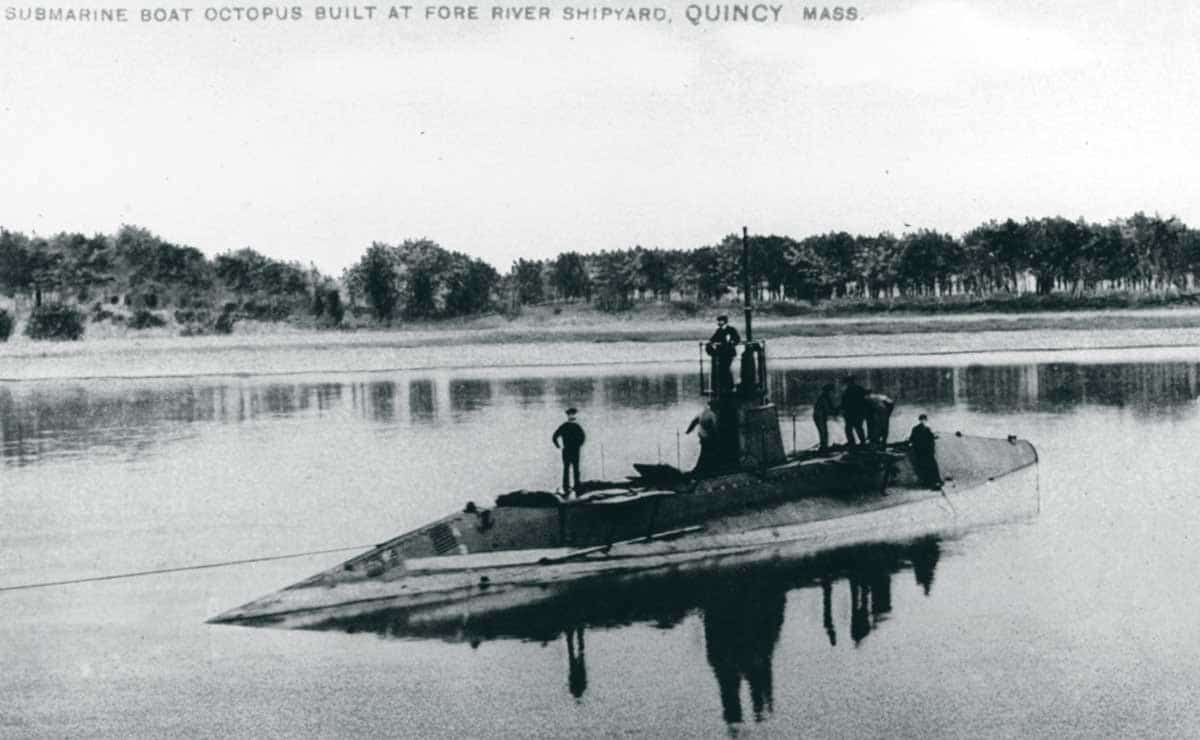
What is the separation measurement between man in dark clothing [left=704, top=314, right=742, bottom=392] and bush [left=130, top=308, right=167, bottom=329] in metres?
102

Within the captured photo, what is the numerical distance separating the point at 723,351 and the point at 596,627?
320 inches

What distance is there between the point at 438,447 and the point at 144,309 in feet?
312

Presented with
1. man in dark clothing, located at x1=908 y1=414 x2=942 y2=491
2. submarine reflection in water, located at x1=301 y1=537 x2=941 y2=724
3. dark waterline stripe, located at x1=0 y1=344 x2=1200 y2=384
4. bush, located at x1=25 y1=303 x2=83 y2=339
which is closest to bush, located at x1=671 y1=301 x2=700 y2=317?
dark waterline stripe, located at x1=0 y1=344 x2=1200 y2=384

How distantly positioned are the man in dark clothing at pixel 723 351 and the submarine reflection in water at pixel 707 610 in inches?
169

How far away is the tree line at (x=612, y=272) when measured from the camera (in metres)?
122

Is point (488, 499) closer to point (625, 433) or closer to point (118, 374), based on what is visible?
point (625, 433)

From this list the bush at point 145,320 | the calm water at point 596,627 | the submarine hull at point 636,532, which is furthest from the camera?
the bush at point 145,320

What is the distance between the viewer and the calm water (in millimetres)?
15758

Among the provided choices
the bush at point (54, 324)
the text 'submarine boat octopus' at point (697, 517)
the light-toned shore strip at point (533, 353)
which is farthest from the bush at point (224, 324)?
the text 'submarine boat octopus' at point (697, 517)

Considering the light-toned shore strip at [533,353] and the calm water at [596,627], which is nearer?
the calm water at [596,627]

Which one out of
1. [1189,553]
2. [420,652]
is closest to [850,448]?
[1189,553]

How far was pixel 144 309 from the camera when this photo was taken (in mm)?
128250

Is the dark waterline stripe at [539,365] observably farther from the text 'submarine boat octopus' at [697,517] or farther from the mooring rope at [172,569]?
the mooring rope at [172,569]

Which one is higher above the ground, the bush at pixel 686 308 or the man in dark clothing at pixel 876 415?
the bush at pixel 686 308
